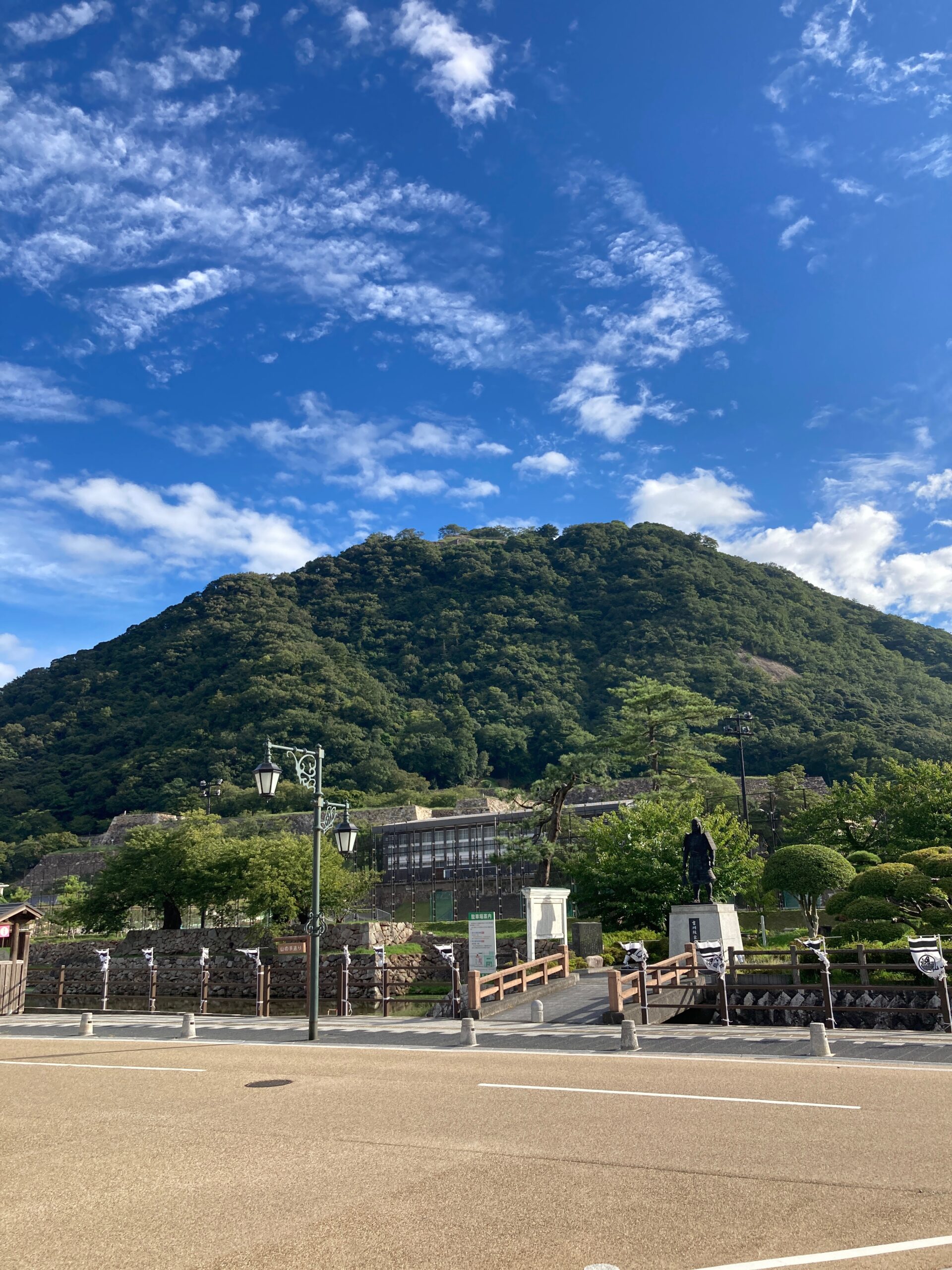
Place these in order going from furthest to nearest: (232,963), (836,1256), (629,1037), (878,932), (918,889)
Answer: (232,963)
(918,889)
(878,932)
(629,1037)
(836,1256)

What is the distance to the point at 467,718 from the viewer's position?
119 meters

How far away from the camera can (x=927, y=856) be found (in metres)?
25.1

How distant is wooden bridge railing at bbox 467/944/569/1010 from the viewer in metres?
19.2

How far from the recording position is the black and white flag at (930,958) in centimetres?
1466

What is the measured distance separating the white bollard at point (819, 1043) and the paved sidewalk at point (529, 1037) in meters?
0.12

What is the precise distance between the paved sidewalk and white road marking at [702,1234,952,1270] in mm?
7546

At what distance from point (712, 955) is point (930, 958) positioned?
372 centimetres

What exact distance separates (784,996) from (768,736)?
8479 centimetres

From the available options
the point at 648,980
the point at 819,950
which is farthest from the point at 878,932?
the point at 648,980

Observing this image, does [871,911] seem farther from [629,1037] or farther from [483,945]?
[629,1037]

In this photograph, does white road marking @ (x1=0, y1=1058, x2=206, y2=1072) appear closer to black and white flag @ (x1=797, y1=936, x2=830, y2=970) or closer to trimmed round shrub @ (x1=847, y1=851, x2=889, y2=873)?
black and white flag @ (x1=797, y1=936, x2=830, y2=970)

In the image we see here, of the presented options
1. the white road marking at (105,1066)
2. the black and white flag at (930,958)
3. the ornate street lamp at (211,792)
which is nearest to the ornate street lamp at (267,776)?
the white road marking at (105,1066)

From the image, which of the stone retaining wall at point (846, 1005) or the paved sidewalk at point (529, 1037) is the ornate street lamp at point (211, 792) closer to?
the paved sidewalk at point (529, 1037)

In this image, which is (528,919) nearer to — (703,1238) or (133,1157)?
(133,1157)
